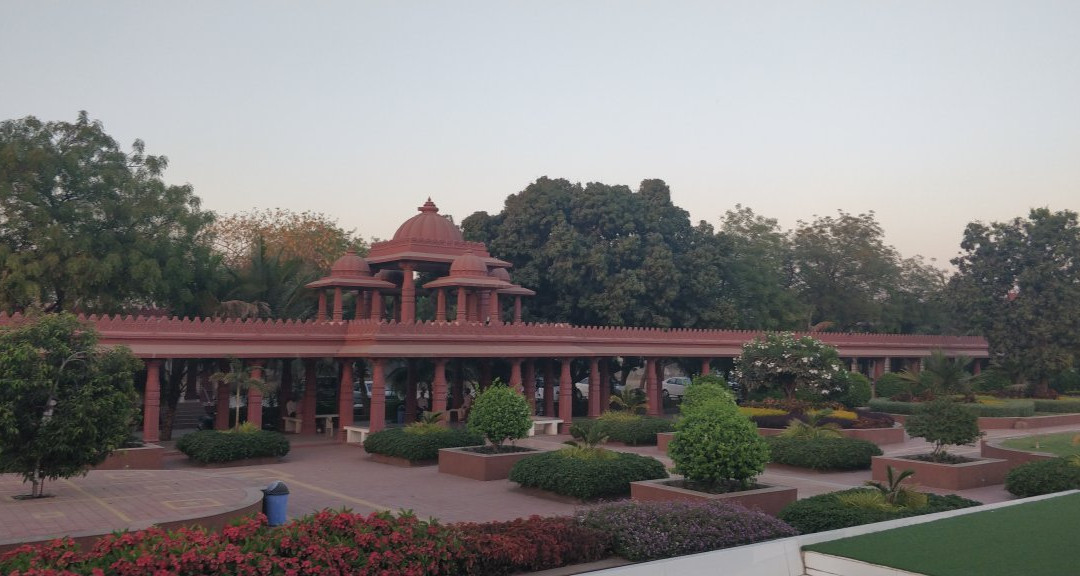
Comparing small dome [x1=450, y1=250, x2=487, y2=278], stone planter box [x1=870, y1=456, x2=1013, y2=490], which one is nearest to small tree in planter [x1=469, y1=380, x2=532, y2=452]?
stone planter box [x1=870, y1=456, x2=1013, y2=490]

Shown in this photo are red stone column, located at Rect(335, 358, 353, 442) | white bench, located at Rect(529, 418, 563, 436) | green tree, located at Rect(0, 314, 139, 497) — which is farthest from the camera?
white bench, located at Rect(529, 418, 563, 436)

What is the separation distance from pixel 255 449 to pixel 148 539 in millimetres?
13811

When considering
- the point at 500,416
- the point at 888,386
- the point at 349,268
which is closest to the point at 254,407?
the point at 349,268

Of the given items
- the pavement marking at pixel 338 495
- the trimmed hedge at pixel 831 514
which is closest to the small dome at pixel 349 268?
the pavement marking at pixel 338 495

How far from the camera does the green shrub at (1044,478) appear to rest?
15930mm

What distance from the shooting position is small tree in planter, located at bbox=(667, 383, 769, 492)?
13.9 metres

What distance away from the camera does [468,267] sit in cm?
3022

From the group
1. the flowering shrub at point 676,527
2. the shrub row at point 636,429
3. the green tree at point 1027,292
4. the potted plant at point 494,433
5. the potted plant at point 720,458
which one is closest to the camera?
the flowering shrub at point 676,527

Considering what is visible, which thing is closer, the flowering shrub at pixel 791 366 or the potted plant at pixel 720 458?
the potted plant at pixel 720 458

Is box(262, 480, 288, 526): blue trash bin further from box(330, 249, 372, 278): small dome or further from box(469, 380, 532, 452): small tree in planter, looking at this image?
box(330, 249, 372, 278): small dome

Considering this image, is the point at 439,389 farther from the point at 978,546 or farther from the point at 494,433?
the point at 978,546

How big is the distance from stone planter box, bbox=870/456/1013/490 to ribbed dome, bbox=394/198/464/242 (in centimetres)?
1825

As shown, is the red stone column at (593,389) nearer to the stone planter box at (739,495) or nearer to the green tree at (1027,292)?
the stone planter box at (739,495)

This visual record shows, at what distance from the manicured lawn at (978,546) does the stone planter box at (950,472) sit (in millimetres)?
5429
